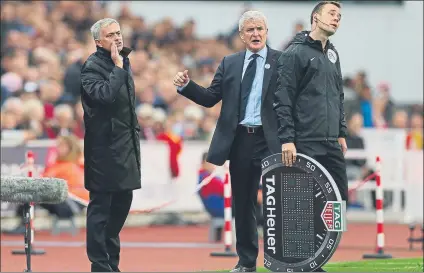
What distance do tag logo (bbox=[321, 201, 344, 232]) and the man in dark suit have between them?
923mm

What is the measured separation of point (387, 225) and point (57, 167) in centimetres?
583

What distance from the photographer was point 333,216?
1253 cm

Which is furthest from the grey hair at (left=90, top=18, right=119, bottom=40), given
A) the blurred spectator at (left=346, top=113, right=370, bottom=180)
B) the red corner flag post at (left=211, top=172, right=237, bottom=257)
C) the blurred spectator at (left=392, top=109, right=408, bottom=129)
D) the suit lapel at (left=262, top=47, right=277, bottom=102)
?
the blurred spectator at (left=392, top=109, right=408, bottom=129)

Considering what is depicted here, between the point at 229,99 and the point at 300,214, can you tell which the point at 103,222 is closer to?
the point at 229,99

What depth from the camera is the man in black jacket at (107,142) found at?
13.1 meters

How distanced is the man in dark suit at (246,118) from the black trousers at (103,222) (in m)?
0.91

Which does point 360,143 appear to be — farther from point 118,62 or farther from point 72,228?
point 118,62

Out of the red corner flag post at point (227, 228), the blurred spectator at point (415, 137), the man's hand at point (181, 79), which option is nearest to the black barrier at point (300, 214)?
the man's hand at point (181, 79)

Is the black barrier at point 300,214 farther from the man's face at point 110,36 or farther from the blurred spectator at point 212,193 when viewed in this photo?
the blurred spectator at point 212,193

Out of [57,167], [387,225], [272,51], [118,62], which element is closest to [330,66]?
[272,51]

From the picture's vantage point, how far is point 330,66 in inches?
506

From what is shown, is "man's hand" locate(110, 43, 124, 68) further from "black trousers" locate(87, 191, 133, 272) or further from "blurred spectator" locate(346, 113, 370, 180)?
"blurred spectator" locate(346, 113, 370, 180)

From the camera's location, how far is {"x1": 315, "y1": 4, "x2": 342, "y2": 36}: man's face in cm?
1280

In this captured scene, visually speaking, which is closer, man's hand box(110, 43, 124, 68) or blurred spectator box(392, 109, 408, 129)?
man's hand box(110, 43, 124, 68)
